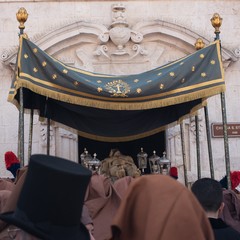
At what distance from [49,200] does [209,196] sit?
3.45 feet

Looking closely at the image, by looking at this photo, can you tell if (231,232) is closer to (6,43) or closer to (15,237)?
(15,237)

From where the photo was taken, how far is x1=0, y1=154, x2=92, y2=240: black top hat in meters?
2.62

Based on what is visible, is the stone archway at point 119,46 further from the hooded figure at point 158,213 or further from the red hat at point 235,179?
the hooded figure at point 158,213

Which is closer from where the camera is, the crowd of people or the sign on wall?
the crowd of people

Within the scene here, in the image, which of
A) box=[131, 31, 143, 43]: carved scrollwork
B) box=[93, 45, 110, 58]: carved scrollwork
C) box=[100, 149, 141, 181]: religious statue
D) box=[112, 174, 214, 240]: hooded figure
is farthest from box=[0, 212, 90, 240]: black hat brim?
box=[131, 31, 143, 43]: carved scrollwork

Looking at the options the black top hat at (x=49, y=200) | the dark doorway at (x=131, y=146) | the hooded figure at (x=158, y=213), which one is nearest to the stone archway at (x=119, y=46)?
the dark doorway at (x=131, y=146)

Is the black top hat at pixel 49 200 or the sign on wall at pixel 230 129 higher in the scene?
the sign on wall at pixel 230 129

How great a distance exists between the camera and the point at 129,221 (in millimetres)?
2270

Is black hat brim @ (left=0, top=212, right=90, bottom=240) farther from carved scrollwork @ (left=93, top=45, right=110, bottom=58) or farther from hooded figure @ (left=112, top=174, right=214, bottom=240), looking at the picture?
carved scrollwork @ (left=93, top=45, right=110, bottom=58)

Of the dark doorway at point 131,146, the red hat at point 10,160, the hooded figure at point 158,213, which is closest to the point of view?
the hooded figure at point 158,213

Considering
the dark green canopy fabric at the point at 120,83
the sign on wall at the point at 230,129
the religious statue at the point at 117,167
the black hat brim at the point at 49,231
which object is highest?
the dark green canopy fabric at the point at 120,83

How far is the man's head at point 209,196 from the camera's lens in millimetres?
3186

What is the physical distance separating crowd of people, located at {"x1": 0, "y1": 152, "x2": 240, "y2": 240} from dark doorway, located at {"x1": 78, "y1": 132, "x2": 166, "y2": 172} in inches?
220

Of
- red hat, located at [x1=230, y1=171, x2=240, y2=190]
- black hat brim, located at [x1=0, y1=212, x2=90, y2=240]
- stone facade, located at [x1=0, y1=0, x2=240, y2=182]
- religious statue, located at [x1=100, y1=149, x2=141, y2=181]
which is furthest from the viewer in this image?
stone facade, located at [x1=0, y1=0, x2=240, y2=182]
